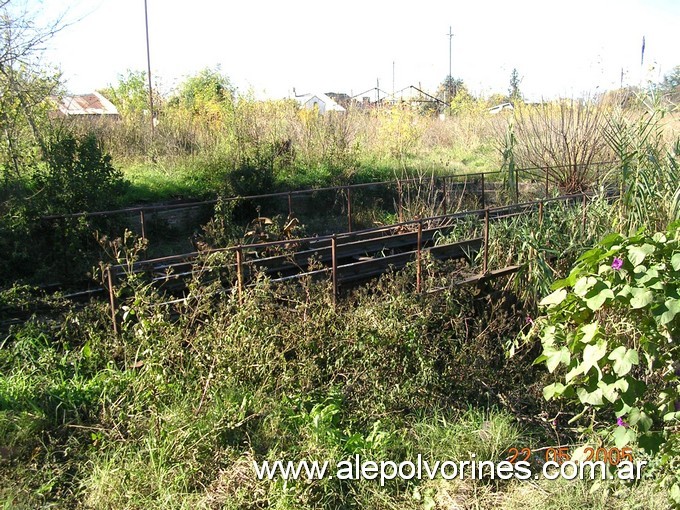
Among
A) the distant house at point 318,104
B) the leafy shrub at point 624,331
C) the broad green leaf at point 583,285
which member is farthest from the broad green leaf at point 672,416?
the distant house at point 318,104

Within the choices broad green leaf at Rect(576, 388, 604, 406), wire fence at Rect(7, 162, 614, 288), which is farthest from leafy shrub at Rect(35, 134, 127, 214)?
broad green leaf at Rect(576, 388, 604, 406)

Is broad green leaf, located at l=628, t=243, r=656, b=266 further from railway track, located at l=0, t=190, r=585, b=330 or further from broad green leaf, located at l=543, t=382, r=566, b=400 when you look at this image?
railway track, located at l=0, t=190, r=585, b=330

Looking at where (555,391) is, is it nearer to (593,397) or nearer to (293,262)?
(593,397)

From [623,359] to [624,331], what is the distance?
507mm

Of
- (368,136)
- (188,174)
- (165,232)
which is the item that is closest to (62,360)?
(165,232)

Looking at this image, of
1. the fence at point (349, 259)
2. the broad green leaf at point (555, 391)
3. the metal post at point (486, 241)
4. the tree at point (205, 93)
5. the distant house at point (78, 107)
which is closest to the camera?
the broad green leaf at point (555, 391)

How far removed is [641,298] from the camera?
2877 mm

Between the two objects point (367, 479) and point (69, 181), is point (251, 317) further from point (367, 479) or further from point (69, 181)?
point (69, 181)

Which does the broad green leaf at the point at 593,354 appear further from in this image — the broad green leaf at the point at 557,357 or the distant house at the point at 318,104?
the distant house at the point at 318,104

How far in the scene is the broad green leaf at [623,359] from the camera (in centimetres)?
284

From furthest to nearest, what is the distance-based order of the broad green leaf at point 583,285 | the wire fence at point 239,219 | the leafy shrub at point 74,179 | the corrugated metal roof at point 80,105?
the corrugated metal roof at point 80,105
the leafy shrub at point 74,179
the wire fence at point 239,219
the broad green leaf at point 583,285

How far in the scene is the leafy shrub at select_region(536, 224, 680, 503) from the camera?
292 centimetres

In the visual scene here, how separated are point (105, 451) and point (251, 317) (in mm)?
1312
